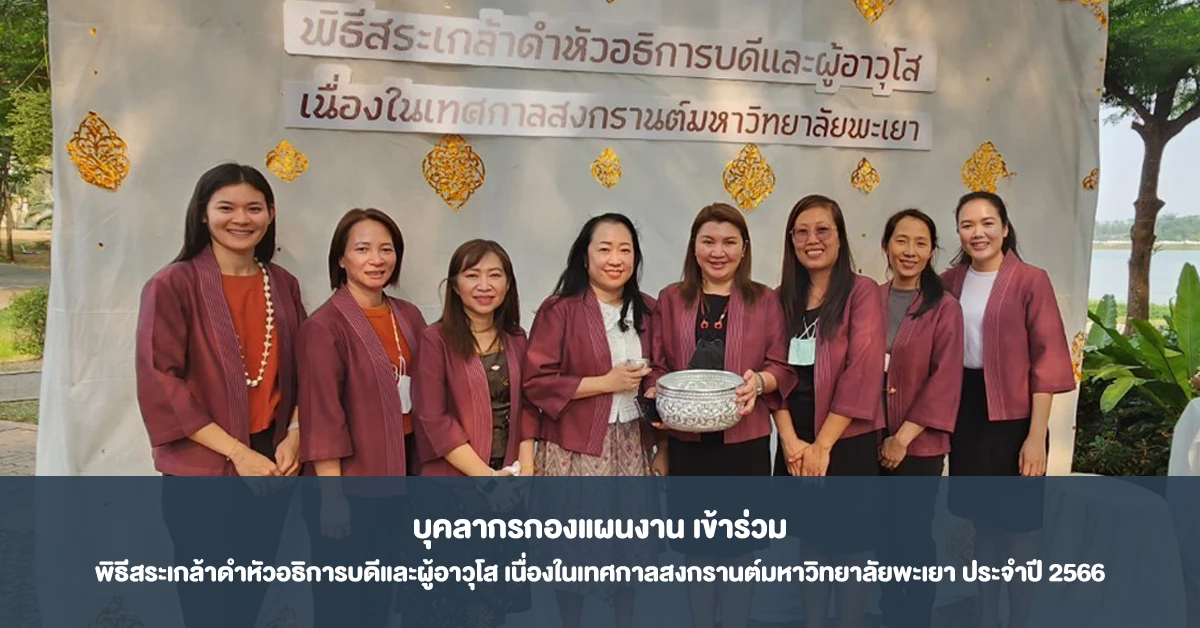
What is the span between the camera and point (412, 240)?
2904mm

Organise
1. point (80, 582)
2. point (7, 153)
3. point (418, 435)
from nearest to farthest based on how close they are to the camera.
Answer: point (418, 435)
point (80, 582)
point (7, 153)

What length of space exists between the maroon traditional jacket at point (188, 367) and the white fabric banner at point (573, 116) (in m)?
0.66

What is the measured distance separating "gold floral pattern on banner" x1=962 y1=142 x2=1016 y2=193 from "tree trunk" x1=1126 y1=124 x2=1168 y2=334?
3.37m

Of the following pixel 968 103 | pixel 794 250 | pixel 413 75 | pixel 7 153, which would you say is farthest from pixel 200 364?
pixel 7 153

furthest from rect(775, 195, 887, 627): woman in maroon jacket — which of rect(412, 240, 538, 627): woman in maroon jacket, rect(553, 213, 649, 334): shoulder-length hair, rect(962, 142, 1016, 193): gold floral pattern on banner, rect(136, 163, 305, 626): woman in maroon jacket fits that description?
rect(136, 163, 305, 626): woman in maroon jacket

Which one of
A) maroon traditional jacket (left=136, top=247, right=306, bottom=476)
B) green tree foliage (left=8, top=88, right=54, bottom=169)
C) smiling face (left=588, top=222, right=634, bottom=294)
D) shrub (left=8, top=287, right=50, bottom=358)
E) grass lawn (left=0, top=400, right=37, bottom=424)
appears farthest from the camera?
shrub (left=8, top=287, right=50, bottom=358)

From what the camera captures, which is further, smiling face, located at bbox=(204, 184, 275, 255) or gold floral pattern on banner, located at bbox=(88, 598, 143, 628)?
gold floral pattern on banner, located at bbox=(88, 598, 143, 628)

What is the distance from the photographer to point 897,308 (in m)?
2.93

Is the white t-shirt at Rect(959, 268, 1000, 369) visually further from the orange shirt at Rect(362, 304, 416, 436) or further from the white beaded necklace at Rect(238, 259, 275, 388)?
the white beaded necklace at Rect(238, 259, 275, 388)

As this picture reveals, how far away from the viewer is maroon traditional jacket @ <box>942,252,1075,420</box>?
2.90 metres

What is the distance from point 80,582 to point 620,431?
5.92 feet

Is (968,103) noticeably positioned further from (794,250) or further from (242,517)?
(242,517)

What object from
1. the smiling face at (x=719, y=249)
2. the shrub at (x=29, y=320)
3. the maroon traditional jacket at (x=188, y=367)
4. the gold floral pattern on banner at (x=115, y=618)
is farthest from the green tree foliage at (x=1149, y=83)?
the shrub at (x=29, y=320)

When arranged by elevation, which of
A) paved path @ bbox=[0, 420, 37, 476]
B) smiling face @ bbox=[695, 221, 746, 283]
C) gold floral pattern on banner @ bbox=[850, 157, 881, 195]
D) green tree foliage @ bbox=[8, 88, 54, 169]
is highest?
green tree foliage @ bbox=[8, 88, 54, 169]
